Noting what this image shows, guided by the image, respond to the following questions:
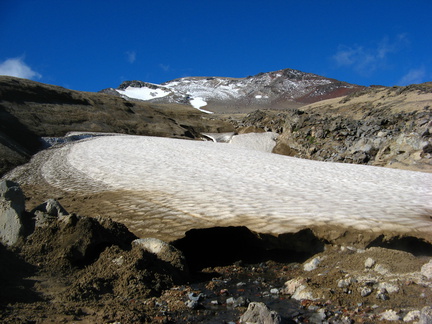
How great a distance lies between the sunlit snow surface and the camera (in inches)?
280

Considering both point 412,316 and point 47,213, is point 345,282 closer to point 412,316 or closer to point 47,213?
point 412,316

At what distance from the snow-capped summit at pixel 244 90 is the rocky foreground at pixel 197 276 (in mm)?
96326

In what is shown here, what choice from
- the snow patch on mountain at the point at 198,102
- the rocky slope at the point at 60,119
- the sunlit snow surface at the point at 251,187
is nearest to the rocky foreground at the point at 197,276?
the sunlit snow surface at the point at 251,187

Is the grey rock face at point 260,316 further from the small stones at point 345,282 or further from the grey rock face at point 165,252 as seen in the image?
the grey rock face at point 165,252

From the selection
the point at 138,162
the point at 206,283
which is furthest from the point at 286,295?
the point at 138,162

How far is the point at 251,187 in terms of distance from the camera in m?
11.0

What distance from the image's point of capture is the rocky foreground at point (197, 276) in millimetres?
3891

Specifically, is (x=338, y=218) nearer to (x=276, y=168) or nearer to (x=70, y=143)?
(x=276, y=168)

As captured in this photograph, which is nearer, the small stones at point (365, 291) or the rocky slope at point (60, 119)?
the small stones at point (365, 291)

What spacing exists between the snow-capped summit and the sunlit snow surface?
8567cm

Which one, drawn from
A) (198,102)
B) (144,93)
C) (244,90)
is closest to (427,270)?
(198,102)

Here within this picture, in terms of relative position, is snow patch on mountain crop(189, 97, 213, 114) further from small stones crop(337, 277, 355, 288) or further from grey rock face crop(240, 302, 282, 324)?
grey rock face crop(240, 302, 282, 324)

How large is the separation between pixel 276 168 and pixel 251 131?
59.3ft

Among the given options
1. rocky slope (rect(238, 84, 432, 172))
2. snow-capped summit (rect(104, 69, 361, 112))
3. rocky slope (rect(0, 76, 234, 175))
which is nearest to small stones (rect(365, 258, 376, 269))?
rocky slope (rect(238, 84, 432, 172))
